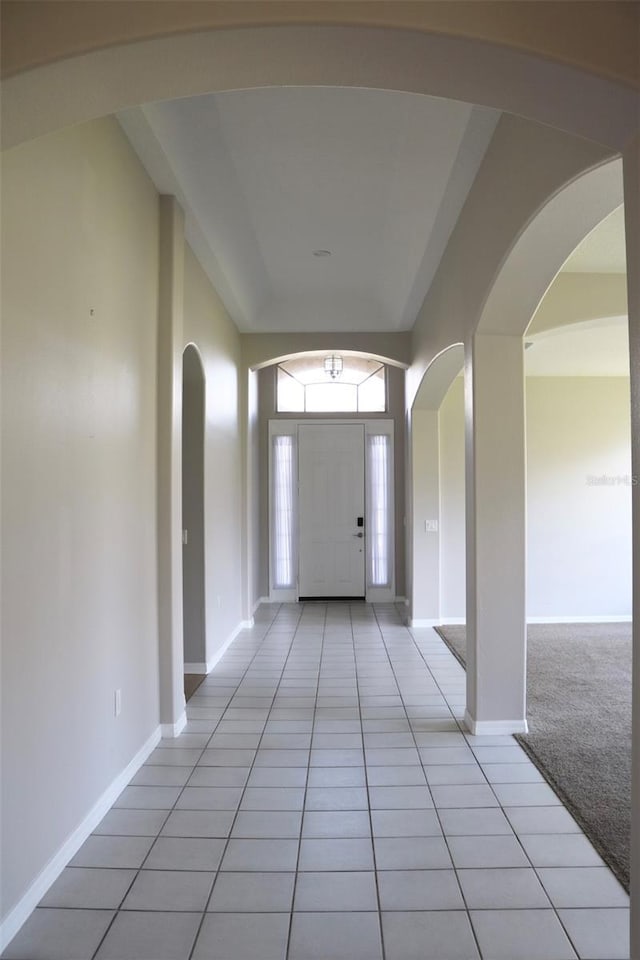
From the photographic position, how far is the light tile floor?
2.01 m

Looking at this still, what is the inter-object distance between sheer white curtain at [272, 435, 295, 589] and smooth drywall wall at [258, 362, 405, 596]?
12 cm

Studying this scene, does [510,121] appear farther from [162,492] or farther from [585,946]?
[585,946]

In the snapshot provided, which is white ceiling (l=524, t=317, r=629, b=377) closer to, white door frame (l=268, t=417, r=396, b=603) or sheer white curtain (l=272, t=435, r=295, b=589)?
white door frame (l=268, t=417, r=396, b=603)

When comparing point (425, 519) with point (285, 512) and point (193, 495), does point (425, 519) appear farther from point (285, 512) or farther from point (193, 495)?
point (193, 495)

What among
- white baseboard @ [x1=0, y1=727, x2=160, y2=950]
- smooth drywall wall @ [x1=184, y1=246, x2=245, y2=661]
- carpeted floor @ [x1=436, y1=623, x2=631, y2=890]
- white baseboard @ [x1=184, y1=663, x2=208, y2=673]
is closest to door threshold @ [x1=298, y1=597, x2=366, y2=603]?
smooth drywall wall @ [x1=184, y1=246, x2=245, y2=661]

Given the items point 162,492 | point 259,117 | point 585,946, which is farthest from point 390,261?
point 585,946

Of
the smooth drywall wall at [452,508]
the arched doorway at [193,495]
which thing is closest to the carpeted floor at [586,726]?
the smooth drywall wall at [452,508]

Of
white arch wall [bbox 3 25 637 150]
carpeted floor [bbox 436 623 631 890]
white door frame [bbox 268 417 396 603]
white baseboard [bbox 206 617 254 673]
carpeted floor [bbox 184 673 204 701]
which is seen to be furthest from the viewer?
white door frame [bbox 268 417 396 603]

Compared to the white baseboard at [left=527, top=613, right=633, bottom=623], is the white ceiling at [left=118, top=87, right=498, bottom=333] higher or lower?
higher

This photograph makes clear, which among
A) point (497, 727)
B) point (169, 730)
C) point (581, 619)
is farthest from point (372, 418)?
point (169, 730)

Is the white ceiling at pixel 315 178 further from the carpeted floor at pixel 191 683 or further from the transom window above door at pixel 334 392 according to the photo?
the carpeted floor at pixel 191 683

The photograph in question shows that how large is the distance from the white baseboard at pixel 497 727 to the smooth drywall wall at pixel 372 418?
4479 mm

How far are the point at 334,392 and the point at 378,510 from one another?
5.33 feet

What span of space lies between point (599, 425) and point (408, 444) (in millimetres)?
2142
